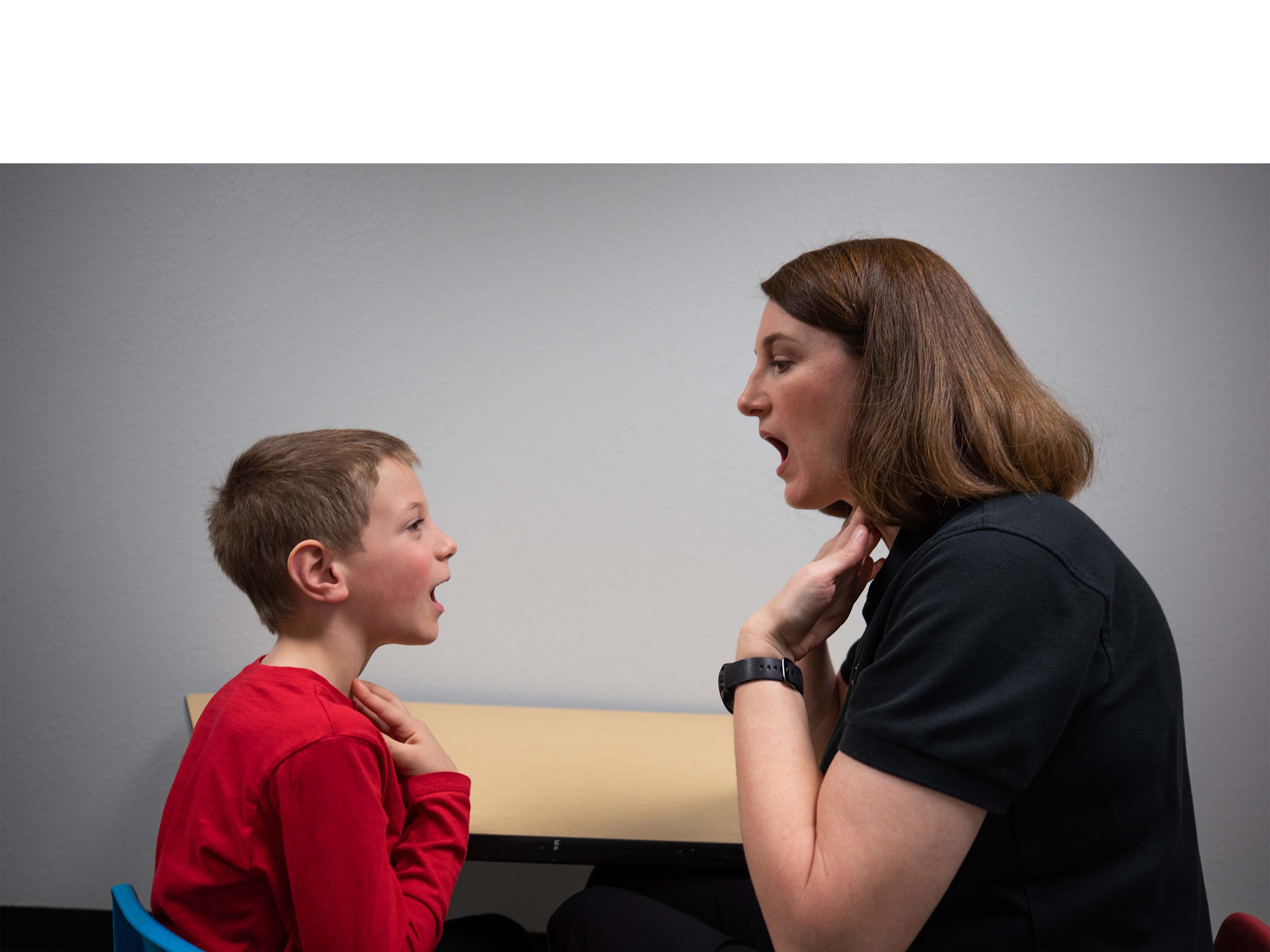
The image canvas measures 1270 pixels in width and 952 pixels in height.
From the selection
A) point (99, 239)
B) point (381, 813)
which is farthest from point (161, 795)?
point (381, 813)

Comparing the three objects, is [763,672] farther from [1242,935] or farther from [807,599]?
[1242,935]

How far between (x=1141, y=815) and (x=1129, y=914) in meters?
0.09

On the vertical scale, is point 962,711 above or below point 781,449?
below

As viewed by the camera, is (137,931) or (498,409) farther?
(498,409)

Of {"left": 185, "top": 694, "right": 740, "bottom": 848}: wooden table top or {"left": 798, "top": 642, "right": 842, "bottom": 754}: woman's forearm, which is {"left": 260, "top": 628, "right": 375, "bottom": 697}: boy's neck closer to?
{"left": 185, "top": 694, "right": 740, "bottom": 848}: wooden table top

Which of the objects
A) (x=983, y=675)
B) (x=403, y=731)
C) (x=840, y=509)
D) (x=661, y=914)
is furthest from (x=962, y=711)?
(x=403, y=731)

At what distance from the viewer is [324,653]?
1054 mm

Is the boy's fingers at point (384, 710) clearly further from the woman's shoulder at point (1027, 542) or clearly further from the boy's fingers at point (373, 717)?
the woman's shoulder at point (1027, 542)

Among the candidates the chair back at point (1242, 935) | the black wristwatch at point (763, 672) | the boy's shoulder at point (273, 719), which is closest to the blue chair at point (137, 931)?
the boy's shoulder at point (273, 719)

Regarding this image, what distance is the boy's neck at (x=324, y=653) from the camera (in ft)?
3.40

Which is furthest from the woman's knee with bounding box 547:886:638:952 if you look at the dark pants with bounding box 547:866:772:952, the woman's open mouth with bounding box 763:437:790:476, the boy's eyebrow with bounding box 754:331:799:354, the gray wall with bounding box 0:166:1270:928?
the gray wall with bounding box 0:166:1270:928

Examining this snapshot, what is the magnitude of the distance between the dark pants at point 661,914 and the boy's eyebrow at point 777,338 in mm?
672

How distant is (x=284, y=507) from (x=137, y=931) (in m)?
0.46
